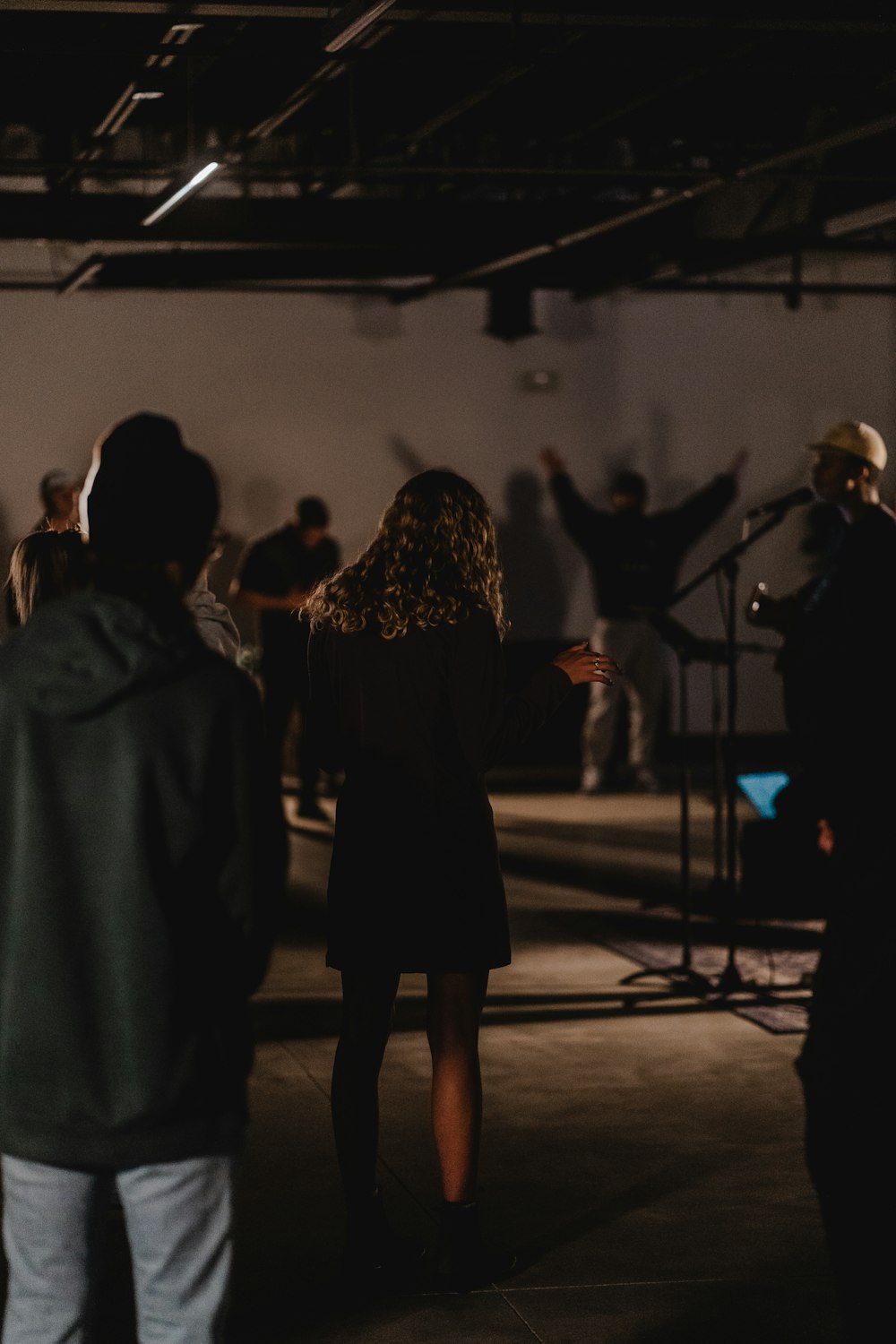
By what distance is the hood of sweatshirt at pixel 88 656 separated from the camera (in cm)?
196

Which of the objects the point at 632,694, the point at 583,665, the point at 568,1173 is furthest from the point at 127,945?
the point at 632,694

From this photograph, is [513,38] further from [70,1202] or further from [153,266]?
[153,266]

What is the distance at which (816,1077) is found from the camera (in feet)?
8.21

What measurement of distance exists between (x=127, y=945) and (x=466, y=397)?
11282 mm

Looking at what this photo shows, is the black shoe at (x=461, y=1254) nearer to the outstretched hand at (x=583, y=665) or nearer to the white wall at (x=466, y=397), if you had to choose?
the outstretched hand at (x=583, y=665)

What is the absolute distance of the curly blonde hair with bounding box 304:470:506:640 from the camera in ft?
10.9

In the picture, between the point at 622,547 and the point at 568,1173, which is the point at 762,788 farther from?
the point at 622,547

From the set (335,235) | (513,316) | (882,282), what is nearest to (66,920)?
(335,235)

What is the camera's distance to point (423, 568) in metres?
3.33

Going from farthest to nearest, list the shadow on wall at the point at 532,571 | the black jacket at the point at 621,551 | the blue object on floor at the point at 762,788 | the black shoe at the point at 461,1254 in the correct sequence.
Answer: the shadow on wall at the point at 532,571 → the black jacket at the point at 621,551 → the blue object on floor at the point at 762,788 → the black shoe at the point at 461,1254

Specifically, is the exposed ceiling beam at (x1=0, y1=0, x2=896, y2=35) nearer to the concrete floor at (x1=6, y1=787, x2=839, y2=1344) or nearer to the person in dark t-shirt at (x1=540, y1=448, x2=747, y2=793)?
the concrete floor at (x1=6, y1=787, x2=839, y2=1344)

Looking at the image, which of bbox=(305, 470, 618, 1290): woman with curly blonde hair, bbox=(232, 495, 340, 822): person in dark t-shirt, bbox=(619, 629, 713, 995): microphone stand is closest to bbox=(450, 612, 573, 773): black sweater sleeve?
bbox=(305, 470, 618, 1290): woman with curly blonde hair

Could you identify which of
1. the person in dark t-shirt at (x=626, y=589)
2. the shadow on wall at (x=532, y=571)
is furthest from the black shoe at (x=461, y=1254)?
the shadow on wall at (x=532, y=571)

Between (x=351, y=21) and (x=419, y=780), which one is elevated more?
(x=351, y=21)
